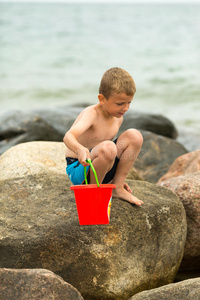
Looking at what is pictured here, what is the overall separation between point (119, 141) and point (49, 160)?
1.18 m

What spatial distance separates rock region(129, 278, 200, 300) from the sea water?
22.8ft

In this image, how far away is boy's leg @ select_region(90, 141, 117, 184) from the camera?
2.84 meters

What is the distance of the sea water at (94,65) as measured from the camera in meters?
12.1

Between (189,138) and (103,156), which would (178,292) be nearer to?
(103,156)

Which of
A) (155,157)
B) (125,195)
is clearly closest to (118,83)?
(125,195)

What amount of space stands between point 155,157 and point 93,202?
131 inches

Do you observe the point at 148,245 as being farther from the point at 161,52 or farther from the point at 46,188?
the point at 161,52

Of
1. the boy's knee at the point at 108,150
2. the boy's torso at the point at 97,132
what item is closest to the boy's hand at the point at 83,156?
the boy's knee at the point at 108,150

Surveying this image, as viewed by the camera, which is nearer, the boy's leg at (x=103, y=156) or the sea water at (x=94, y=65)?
the boy's leg at (x=103, y=156)

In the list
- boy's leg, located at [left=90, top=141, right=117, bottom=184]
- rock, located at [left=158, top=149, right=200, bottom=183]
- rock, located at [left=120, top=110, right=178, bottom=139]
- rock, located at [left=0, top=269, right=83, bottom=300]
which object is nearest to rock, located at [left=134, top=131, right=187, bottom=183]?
rock, located at [left=158, top=149, right=200, bottom=183]

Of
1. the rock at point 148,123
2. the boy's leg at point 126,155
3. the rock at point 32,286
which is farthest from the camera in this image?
the rock at point 148,123

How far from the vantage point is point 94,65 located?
16.8 metres

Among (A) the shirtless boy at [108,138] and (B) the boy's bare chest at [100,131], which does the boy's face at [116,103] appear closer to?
(A) the shirtless boy at [108,138]

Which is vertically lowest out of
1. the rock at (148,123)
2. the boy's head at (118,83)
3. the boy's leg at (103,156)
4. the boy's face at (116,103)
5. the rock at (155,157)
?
the rock at (148,123)
